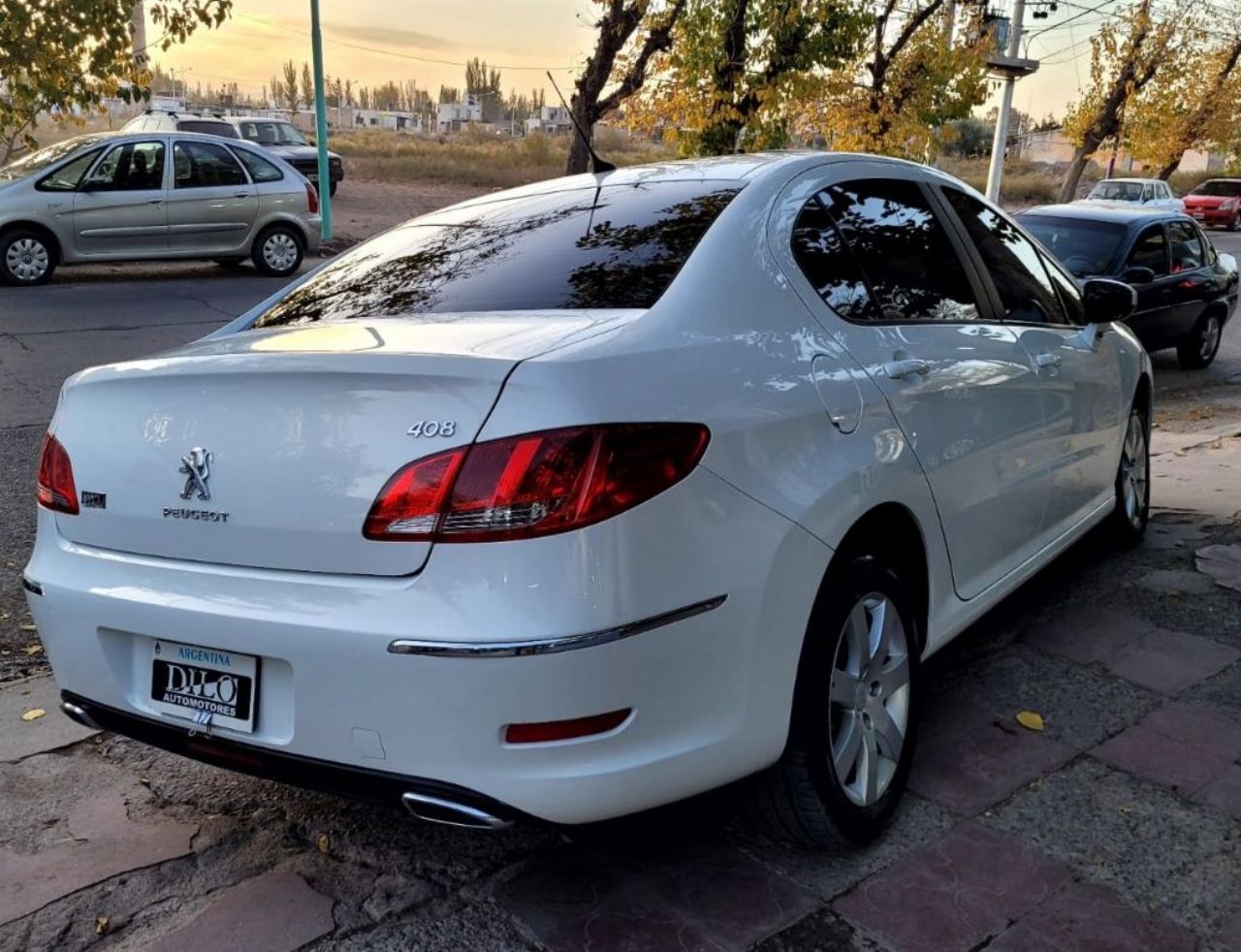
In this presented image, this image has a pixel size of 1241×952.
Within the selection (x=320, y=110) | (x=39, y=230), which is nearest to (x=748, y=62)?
(x=39, y=230)

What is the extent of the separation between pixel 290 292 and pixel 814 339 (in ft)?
5.37

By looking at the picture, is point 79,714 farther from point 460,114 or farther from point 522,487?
point 460,114

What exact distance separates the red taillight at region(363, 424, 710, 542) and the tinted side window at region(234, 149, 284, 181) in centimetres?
1356

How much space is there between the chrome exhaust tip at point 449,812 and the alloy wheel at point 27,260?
12885 mm

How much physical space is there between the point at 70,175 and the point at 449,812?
13257 mm

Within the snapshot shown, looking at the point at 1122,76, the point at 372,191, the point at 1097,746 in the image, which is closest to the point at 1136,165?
the point at 1122,76

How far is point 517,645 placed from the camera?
86.4 inches

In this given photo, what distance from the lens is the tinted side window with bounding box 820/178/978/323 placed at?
3291 mm

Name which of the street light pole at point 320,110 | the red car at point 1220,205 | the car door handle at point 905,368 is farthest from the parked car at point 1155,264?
the red car at point 1220,205

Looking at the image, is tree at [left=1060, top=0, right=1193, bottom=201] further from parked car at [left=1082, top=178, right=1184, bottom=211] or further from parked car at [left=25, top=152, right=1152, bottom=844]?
parked car at [left=25, top=152, right=1152, bottom=844]

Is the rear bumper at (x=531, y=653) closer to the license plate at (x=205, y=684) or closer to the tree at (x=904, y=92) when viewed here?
the license plate at (x=205, y=684)

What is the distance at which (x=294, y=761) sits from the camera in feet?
8.05

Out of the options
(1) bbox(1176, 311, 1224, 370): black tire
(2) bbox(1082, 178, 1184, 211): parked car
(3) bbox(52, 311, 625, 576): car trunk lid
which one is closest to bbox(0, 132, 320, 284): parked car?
(1) bbox(1176, 311, 1224, 370): black tire

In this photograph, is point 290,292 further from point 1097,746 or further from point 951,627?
point 1097,746
